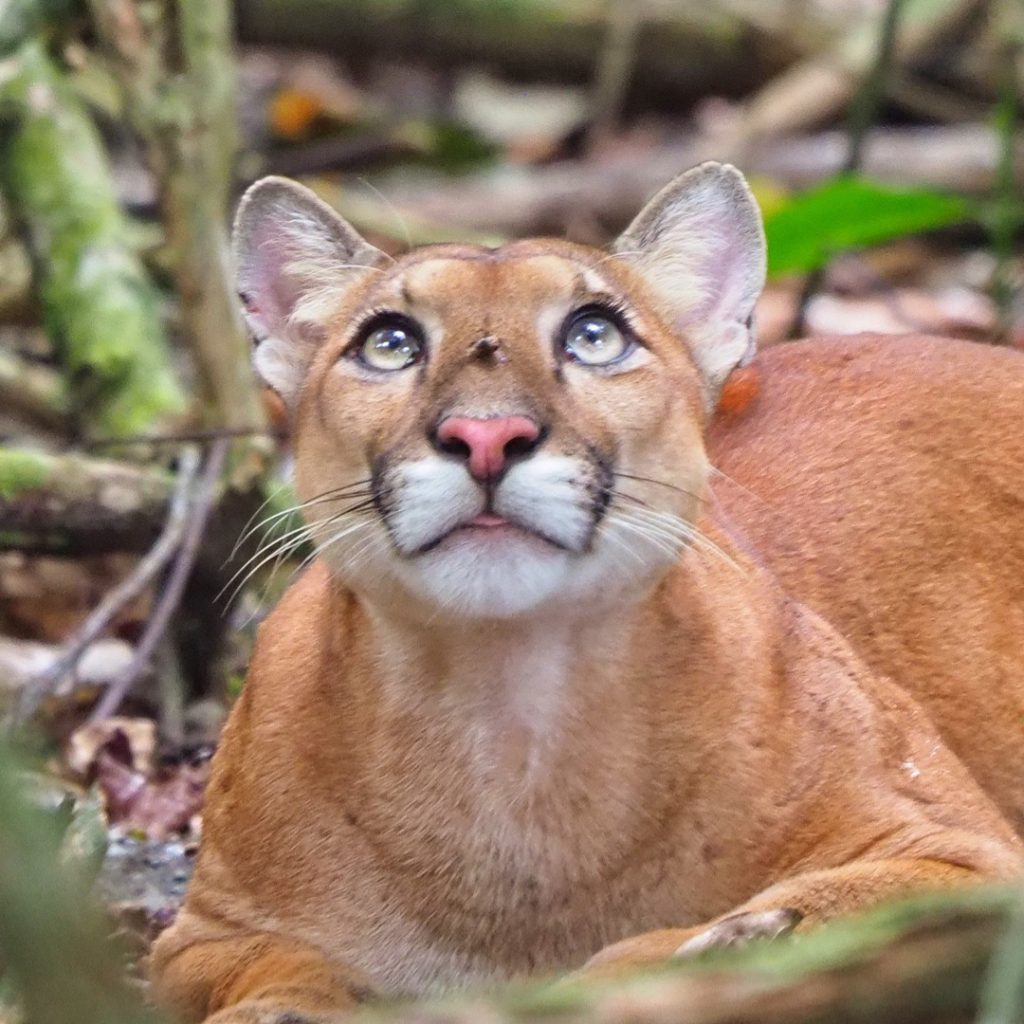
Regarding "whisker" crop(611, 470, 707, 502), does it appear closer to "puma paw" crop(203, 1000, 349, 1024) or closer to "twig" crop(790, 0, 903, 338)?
"puma paw" crop(203, 1000, 349, 1024)

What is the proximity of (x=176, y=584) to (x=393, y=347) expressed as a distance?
8.02 ft

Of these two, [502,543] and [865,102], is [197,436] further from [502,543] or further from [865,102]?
[865,102]

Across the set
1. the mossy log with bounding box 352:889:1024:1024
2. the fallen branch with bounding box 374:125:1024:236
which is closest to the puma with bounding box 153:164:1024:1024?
the mossy log with bounding box 352:889:1024:1024

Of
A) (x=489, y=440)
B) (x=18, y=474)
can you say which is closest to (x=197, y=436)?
(x=18, y=474)

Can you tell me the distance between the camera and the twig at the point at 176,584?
20.3ft

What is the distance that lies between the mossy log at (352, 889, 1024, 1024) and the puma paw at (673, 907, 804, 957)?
118cm

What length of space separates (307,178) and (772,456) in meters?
6.48

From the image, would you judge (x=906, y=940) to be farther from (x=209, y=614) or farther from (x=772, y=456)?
(x=209, y=614)

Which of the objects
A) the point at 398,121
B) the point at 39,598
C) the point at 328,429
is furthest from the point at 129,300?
the point at 398,121

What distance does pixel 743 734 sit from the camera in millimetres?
4246

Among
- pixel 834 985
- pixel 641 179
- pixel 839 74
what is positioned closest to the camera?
pixel 834 985

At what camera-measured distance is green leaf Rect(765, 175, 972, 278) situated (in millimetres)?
6441

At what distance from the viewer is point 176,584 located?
640 centimetres

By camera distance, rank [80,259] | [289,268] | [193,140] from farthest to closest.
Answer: [80,259] < [193,140] < [289,268]
